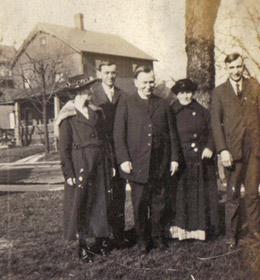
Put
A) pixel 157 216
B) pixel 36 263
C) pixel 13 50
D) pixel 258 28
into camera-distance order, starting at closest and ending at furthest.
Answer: pixel 36 263 < pixel 157 216 < pixel 258 28 < pixel 13 50

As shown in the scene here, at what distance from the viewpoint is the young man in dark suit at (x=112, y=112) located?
10.5ft

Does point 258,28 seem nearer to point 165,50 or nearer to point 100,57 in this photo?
point 165,50

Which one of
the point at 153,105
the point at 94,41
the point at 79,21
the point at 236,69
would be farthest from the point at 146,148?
the point at 79,21

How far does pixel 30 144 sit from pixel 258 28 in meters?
3.17

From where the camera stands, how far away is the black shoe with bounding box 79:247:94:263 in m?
3.02

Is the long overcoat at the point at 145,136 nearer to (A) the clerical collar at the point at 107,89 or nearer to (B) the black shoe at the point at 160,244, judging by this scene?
(A) the clerical collar at the point at 107,89

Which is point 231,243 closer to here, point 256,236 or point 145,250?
point 256,236

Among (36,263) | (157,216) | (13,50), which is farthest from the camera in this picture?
(13,50)

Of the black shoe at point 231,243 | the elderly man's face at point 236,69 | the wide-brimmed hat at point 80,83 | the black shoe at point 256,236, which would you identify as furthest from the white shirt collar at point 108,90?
the black shoe at point 256,236

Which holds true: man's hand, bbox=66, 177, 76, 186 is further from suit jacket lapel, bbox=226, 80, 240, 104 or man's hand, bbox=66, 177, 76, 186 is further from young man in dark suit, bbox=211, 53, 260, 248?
suit jacket lapel, bbox=226, 80, 240, 104

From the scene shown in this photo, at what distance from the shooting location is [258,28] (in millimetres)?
3654

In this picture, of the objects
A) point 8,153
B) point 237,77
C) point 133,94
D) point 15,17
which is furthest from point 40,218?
point 237,77

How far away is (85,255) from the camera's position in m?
3.03

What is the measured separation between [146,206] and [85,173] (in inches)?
25.8
